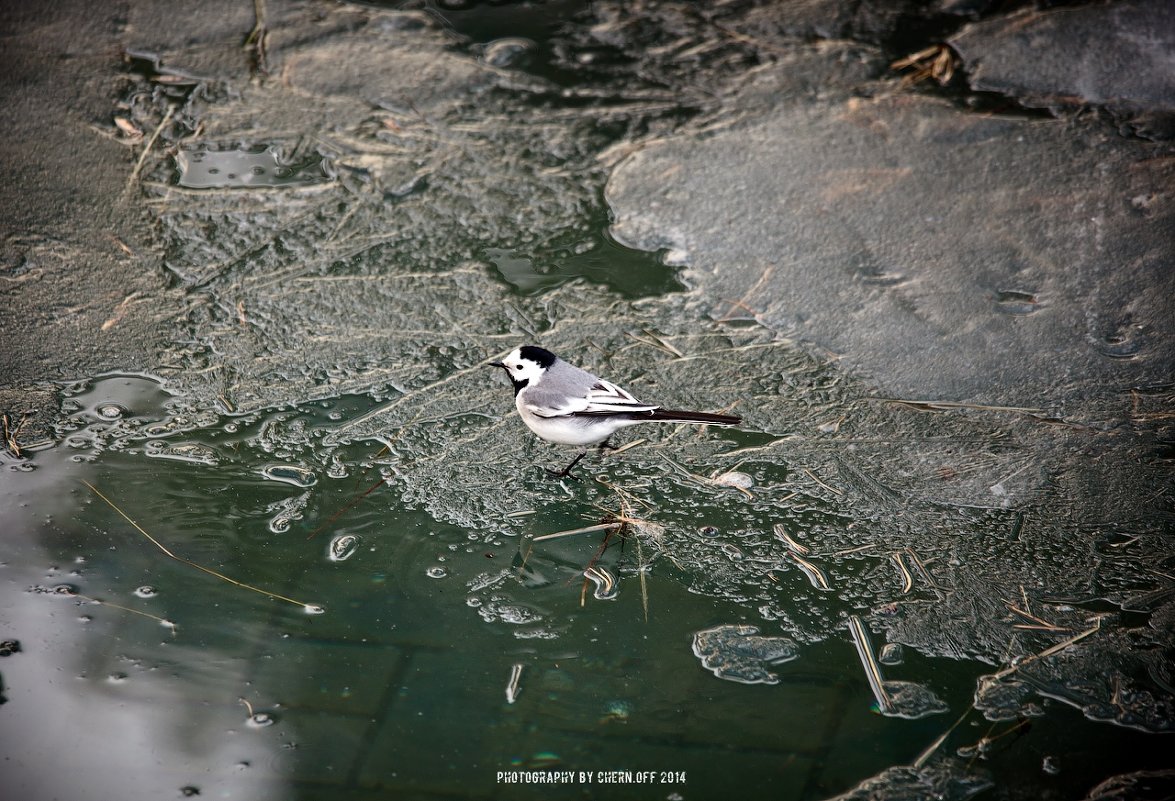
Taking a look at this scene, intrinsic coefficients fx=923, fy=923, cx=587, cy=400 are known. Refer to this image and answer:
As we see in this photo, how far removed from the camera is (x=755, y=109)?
6.00m

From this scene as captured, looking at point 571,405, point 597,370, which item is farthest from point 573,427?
point 597,370

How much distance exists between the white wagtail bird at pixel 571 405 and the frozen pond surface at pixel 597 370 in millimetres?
314

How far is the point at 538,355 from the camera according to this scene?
3.91m

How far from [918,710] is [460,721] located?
151cm

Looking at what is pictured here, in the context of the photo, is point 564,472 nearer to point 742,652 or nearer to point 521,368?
point 521,368

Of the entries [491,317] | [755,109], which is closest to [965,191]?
[755,109]

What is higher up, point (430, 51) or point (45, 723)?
point (430, 51)

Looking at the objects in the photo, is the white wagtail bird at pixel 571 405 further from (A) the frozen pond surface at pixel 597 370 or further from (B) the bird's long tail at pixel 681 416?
(A) the frozen pond surface at pixel 597 370

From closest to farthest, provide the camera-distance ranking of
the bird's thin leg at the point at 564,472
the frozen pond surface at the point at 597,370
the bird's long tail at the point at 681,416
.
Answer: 1. the frozen pond surface at the point at 597,370
2. the bird's long tail at the point at 681,416
3. the bird's thin leg at the point at 564,472

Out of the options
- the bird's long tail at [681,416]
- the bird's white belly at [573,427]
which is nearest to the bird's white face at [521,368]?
the bird's white belly at [573,427]

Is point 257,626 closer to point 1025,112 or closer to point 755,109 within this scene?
point 755,109

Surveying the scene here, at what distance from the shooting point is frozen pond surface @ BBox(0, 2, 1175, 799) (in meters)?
3.02

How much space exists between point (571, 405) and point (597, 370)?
2.56 ft

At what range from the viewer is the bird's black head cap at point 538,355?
3.89 meters
